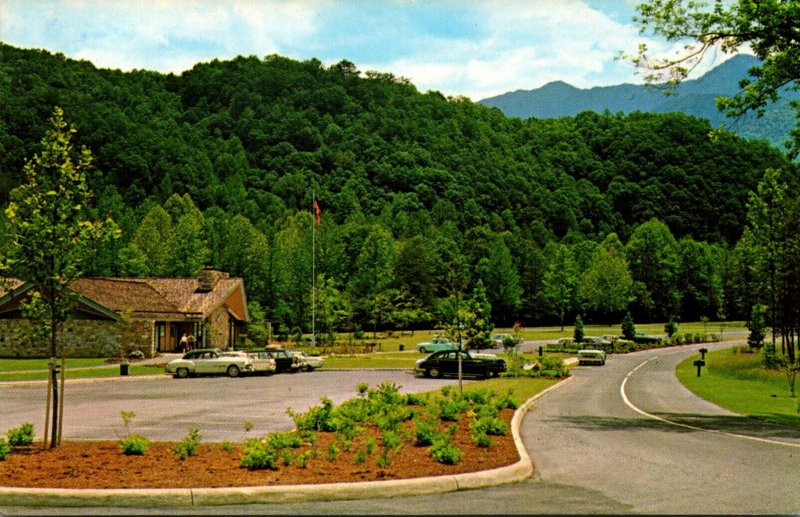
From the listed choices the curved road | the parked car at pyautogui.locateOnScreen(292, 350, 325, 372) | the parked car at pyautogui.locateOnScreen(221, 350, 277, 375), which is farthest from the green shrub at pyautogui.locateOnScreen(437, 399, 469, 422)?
the parked car at pyautogui.locateOnScreen(292, 350, 325, 372)

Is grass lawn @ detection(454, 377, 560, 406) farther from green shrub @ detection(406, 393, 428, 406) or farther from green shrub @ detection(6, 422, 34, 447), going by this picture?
green shrub @ detection(6, 422, 34, 447)

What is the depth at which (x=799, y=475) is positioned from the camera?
494 inches

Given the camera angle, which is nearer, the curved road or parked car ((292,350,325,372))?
the curved road

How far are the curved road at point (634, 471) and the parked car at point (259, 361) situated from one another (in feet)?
71.6

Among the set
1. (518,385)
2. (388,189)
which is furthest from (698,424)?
(388,189)

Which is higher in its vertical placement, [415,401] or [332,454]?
[332,454]

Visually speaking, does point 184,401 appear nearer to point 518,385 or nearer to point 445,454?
point 518,385

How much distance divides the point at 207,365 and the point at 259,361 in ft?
9.93

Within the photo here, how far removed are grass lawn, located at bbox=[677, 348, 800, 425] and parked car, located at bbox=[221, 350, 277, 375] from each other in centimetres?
2277

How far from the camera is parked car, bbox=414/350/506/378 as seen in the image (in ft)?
133

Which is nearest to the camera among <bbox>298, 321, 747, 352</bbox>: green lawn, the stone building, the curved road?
the curved road

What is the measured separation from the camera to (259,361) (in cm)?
4328

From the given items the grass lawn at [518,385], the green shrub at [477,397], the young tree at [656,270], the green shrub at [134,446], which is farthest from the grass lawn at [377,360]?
the young tree at [656,270]

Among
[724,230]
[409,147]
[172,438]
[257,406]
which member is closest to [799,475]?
[172,438]
